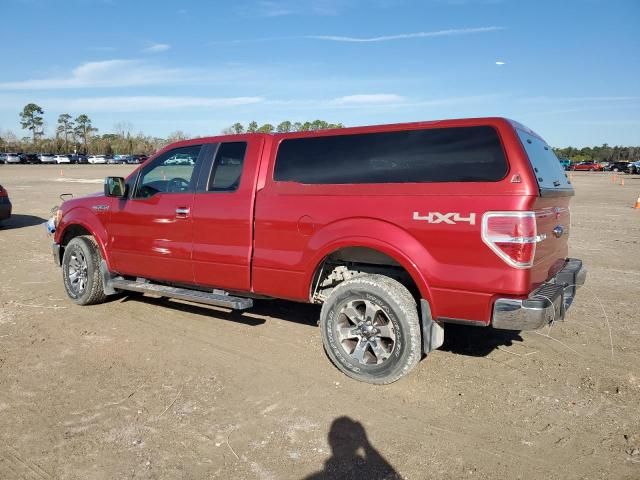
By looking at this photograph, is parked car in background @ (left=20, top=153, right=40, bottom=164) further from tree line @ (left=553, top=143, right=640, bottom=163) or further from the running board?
tree line @ (left=553, top=143, right=640, bottom=163)

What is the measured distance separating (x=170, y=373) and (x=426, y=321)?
2.18 meters

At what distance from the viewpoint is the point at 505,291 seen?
3.53 m

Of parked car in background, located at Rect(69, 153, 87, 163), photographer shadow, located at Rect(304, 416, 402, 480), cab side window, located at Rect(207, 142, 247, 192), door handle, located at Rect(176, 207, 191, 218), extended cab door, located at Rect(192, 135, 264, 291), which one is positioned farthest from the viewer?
parked car in background, located at Rect(69, 153, 87, 163)

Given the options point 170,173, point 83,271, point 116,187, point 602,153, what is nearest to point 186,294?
point 170,173

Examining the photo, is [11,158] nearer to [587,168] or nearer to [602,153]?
[587,168]

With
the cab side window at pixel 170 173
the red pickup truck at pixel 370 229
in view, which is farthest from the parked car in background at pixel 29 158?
the red pickup truck at pixel 370 229

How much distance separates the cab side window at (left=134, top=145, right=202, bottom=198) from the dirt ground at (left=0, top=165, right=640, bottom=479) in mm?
1468

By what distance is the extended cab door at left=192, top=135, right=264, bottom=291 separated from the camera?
4.75 metres

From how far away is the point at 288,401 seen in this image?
12.5 feet

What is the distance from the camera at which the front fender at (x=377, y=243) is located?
3.80 meters

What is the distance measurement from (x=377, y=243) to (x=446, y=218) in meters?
0.58

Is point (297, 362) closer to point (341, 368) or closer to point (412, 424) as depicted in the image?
point (341, 368)

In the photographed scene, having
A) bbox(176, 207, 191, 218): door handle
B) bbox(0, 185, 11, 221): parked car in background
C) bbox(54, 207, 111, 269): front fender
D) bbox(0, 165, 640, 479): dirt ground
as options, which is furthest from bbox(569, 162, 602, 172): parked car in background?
bbox(176, 207, 191, 218): door handle

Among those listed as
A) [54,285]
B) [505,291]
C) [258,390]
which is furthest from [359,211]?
[54,285]
